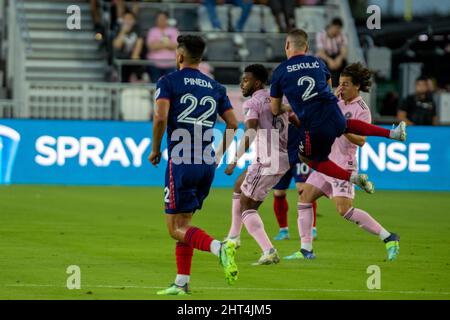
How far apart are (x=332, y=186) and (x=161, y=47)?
1478cm

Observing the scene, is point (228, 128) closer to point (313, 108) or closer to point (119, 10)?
point (313, 108)

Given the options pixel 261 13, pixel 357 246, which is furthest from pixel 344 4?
pixel 357 246

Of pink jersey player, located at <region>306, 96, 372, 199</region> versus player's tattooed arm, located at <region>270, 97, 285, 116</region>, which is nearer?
player's tattooed arm, located at <region>270, 97, 285, 116</region>

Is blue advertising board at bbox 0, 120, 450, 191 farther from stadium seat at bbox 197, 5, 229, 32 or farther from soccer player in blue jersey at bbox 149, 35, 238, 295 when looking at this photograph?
soccer player in blue jersey at bbox 149, 35, 238, 295

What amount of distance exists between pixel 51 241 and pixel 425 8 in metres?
27.2

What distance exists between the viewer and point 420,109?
84.0 feet

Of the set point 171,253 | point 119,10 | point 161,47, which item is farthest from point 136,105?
point 171,253

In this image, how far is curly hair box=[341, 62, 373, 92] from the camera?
1345 cm

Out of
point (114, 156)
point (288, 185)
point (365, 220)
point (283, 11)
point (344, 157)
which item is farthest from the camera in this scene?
point (283, 11)

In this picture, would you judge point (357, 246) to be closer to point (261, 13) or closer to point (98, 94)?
point (98, 94)

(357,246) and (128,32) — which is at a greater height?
(128,32)

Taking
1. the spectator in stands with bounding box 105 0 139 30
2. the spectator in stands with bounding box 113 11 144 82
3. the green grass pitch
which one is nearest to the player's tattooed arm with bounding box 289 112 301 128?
the green grass pitch

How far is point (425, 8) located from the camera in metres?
40.1

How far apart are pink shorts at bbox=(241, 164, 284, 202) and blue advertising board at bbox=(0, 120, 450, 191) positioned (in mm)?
10666
